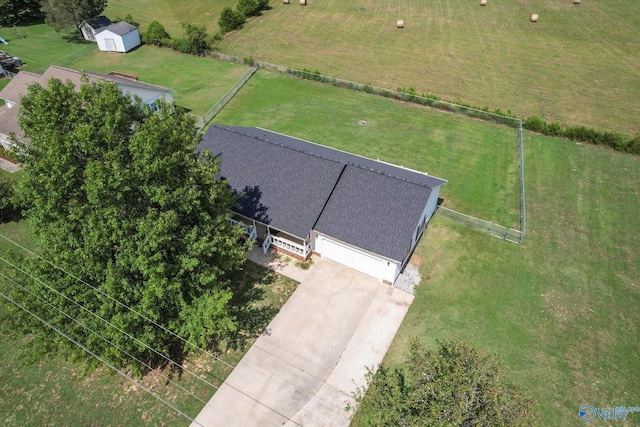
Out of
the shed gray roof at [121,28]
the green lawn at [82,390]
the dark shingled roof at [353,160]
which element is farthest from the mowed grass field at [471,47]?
the green lawn at [82,390]

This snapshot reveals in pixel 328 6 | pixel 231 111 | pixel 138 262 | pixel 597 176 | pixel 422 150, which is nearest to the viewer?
pixel 138 262

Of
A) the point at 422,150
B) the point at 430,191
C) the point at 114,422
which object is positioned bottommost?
the point at 114,422

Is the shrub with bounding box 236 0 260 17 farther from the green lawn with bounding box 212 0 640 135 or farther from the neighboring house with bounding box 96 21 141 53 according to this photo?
the neighboring house with bounding box 96 21 141 53

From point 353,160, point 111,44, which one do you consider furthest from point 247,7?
point 353,160

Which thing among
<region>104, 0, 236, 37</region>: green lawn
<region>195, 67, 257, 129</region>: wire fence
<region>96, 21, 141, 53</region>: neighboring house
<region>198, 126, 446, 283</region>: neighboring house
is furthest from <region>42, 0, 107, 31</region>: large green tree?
<region>198, 126, 446, 283</region>: neighboring house

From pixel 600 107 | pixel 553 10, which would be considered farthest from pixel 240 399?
pixel 553 10

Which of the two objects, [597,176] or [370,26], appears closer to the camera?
[597,176]

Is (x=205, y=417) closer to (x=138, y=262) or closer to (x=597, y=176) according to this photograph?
(x=138, y=262)
